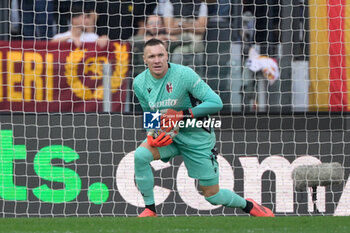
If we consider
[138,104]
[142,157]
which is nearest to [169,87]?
[142,157]

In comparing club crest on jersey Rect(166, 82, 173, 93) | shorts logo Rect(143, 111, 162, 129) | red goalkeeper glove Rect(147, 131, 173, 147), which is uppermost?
club crest on jersey Rect(166, 82, 173, 93)

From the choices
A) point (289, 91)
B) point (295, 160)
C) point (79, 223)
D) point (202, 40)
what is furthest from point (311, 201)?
point (79, 223)

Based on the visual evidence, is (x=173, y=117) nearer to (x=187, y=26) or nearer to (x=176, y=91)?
(x=176, y=91)

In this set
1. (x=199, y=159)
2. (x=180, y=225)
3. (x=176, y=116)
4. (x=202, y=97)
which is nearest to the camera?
(x=180, y=225)

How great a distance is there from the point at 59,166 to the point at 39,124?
488mm

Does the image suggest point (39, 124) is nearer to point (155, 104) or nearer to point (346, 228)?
point (155, 104)

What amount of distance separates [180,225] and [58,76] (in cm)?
315

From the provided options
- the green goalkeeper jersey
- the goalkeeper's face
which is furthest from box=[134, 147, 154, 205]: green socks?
the goalkeeper's face

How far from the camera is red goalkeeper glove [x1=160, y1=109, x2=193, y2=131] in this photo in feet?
24.2

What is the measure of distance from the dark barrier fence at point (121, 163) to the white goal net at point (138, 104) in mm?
11

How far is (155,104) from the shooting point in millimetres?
7586

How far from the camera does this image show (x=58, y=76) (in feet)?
30.9

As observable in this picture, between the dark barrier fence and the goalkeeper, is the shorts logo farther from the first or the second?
the dark barrier fence

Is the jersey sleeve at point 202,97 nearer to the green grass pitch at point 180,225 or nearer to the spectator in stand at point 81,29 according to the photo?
the green grass pitch at point 180,225
